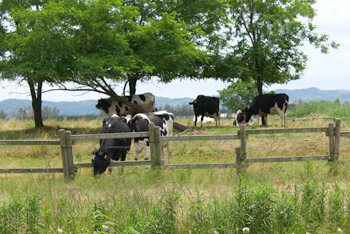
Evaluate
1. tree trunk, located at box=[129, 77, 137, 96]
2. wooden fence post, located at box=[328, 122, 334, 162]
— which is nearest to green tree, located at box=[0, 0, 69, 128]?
tree trunk, located at box=[129, 77, 137, 96]

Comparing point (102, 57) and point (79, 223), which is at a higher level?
point (102, 57)

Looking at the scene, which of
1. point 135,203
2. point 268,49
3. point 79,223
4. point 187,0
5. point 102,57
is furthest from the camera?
point 268,49

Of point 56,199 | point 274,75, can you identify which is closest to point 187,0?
point 274,75

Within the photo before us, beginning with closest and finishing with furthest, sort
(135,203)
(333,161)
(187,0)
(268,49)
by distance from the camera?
(135,203) → (333,161) → (187,0) → (268,49)

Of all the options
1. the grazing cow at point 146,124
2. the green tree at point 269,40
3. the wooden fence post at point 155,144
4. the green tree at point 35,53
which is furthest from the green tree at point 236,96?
the wooden fence post at point 155,144

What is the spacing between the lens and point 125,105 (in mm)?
22547

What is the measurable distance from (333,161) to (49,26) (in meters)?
15.7

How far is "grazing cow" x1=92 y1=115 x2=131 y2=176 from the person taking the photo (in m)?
9.02

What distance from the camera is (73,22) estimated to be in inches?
739

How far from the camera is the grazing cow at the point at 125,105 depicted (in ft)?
74.1

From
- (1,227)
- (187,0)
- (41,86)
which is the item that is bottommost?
(1,227)

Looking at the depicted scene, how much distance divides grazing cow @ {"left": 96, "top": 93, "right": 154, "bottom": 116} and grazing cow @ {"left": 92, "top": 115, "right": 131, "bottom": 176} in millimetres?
11698

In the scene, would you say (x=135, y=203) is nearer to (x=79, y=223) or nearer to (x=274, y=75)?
(x=79, y=223)

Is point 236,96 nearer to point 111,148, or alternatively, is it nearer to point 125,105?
point 125,105
